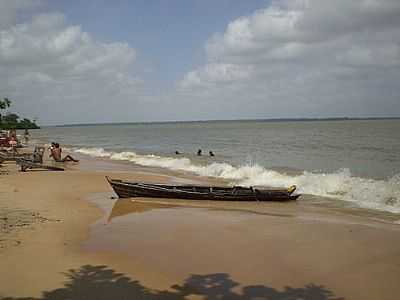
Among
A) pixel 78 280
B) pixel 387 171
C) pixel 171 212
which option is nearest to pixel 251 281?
pixel 78 280

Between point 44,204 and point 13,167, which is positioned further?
point 13,167

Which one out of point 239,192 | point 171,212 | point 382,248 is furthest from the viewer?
point 239,192

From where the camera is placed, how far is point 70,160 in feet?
107

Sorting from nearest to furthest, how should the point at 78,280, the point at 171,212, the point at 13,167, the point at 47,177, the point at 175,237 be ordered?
the point at 78,280
the point at 175,237
the point at 171,212
the point at 47,177
the point at 13,167

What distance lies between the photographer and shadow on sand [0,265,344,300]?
6516 millimetres

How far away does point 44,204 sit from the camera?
46.5 ft

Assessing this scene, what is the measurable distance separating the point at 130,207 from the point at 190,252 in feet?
19.4

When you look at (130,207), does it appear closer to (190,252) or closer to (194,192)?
(194,192)

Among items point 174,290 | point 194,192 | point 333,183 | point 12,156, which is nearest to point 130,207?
point 194,192

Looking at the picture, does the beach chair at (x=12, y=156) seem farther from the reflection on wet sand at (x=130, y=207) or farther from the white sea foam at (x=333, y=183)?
the reflection on wet sand at (x=130, y=207)

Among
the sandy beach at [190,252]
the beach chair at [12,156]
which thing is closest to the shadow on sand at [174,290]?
the sandy beach at [190,252]

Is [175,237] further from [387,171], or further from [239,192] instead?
[387,171]

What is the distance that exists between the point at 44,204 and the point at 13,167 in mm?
13666

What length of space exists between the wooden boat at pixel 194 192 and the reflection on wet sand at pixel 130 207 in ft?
1.70
